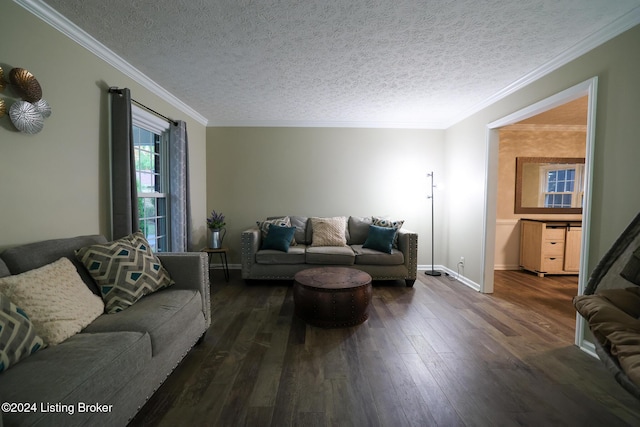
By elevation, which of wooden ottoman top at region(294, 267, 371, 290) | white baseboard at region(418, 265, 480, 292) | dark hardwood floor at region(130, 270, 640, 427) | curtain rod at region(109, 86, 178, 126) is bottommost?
dark hardwood floor at region(130, 270, 640, 427)

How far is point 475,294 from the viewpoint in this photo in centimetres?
359

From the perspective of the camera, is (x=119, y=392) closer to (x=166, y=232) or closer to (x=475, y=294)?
(x=166, y=232)

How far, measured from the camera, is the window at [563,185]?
16.2 ft

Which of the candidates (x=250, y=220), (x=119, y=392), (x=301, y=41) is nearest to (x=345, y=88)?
(x=301, y=41)

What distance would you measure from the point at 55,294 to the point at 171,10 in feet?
6.38

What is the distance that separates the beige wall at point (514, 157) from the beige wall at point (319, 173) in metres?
1.31

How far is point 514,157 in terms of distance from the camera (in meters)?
4.93

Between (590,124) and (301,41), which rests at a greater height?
(301,41)

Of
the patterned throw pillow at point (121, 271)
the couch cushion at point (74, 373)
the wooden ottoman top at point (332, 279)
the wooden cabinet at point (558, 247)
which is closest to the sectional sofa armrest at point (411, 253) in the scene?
the wooden ottoman top at point (332, 279)

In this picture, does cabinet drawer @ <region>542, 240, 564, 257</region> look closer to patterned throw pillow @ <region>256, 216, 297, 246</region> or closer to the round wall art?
patterned throw pillow @ <region>256, 216, 297, 246</region>

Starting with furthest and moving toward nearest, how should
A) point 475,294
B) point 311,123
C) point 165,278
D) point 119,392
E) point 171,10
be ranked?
point 311,123
point 475,294
point 165,278
point 171,10
point 119,392

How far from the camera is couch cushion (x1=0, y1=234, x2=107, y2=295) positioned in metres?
1.58

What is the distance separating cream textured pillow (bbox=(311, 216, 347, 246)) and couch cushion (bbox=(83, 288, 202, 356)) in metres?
2.39

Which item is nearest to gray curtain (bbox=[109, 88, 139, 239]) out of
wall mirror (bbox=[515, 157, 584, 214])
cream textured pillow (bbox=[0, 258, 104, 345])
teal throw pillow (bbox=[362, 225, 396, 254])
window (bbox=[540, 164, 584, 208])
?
cream textured pillow (bbox=[0, 258, 104, 345])
